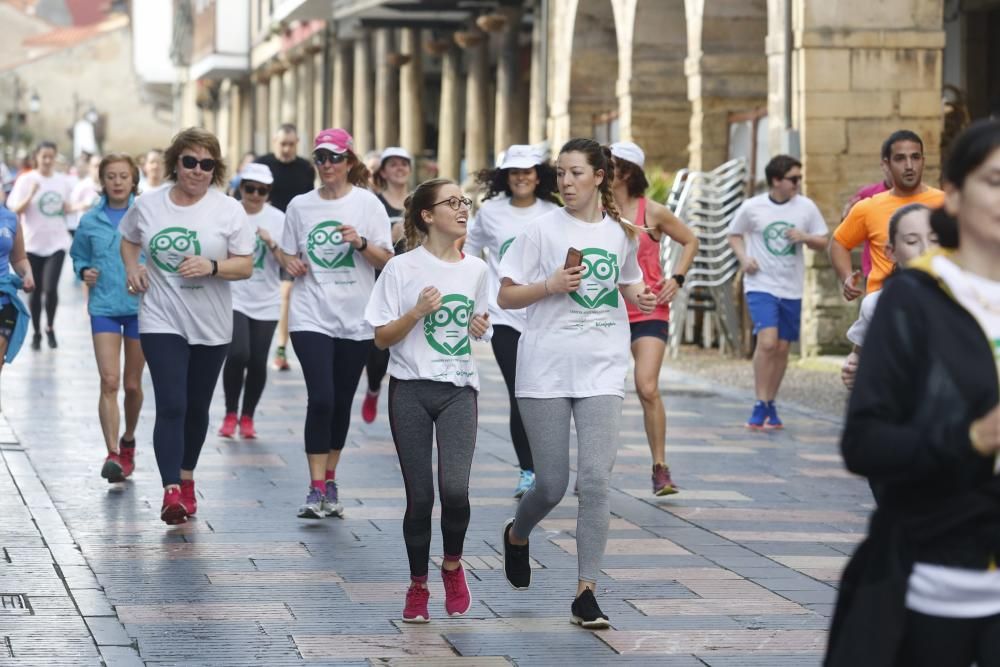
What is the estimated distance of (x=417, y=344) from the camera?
696cm

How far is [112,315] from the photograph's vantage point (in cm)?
1027

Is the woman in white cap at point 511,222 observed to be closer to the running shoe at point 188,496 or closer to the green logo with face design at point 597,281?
the running shoe at point 188,496

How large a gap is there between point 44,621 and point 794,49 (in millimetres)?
12678

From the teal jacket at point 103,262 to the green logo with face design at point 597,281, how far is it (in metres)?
3.76

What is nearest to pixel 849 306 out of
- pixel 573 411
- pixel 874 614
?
pixel 573 411

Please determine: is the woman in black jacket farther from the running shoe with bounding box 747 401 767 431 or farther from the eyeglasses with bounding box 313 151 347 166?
the running shoe with bounding box 747 401 767 431

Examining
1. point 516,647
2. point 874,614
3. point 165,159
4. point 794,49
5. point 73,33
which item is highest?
point 73,33

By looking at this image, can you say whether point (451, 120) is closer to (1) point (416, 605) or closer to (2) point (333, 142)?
(2) point (333, 142)

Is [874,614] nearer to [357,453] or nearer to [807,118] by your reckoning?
[357,453]

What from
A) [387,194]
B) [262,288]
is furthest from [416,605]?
[387,194]

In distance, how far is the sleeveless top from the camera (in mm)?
9719

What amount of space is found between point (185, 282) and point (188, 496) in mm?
955

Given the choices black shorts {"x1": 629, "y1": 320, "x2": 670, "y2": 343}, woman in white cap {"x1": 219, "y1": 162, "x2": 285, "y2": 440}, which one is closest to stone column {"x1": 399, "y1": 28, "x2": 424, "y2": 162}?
woman in white cap {"x1": 219, "y1": 162, "x2": 285, "y2": 440}

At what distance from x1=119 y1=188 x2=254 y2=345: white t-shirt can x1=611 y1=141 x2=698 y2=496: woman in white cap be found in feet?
5.92
